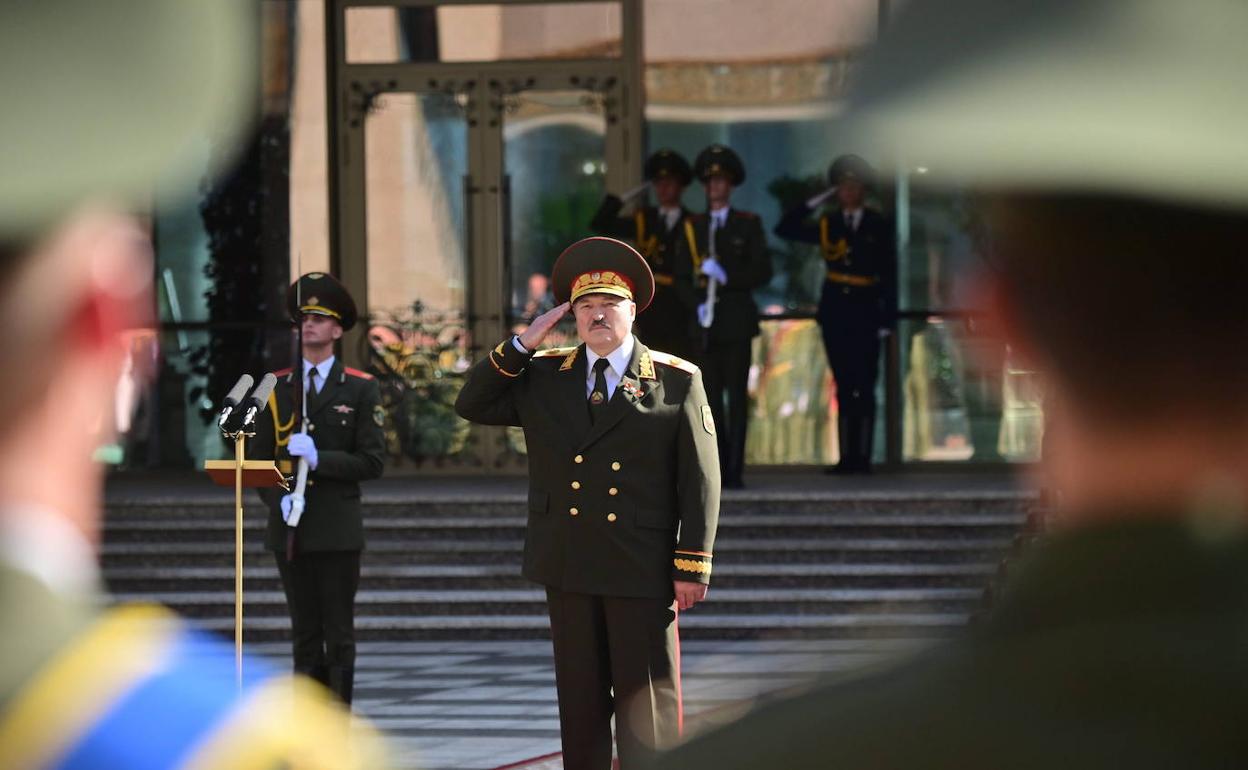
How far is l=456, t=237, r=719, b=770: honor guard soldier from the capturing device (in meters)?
5.94

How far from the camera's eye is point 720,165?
12844mm

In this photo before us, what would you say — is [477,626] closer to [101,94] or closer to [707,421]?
[707,421]

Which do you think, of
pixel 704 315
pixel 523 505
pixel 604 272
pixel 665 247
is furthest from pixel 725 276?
pixel 604 272

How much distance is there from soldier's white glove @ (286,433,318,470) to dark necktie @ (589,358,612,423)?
6.84 ft

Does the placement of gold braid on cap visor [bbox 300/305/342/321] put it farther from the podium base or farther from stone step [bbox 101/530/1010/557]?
stone step [bbox 101/530/1010/557]

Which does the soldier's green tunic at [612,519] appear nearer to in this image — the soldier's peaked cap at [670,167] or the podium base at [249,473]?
the podium base at [249,473]

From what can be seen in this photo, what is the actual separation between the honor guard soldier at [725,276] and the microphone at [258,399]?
5.23 metres

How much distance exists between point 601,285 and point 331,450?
2.33m

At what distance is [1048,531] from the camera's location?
1.24 metres

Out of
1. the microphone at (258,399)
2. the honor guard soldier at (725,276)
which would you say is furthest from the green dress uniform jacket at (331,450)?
the honor guard soldier at (725,276)

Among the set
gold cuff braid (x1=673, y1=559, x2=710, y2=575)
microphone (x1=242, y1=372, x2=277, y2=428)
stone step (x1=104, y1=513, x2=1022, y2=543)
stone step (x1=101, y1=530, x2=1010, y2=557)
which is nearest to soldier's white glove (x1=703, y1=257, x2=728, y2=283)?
stone step (x1=104, y1=513, x2=1022, y2=543)

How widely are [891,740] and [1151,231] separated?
0.31 meters

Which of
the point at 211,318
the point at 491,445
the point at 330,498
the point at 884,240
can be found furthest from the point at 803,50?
the point at 330,498

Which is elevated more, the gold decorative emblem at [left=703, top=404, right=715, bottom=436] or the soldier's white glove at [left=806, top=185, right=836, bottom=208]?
the soldier's white glove at [left=806, top=185, right=836, bottom=208]
